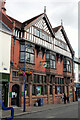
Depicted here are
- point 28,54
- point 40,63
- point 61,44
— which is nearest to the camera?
point 28,54

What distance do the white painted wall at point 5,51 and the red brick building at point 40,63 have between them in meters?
0.59

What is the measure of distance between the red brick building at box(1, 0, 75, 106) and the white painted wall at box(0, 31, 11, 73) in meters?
0.59

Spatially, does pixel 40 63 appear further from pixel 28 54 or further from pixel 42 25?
pixel 42 25

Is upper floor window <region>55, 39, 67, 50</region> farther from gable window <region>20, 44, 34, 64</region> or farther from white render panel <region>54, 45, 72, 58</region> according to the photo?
gable window <region>20, 44, 34, 64</region>

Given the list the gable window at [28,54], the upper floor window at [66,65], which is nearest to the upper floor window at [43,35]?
the gable window at [28,54]

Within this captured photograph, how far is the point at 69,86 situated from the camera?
88.4 ft

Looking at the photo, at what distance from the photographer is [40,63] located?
20969 mm

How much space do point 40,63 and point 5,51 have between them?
635cm

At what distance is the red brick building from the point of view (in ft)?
57.3

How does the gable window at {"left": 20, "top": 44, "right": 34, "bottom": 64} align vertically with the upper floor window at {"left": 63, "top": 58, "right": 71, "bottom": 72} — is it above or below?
above

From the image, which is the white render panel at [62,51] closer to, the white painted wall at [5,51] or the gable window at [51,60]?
the gable window at [51,60]

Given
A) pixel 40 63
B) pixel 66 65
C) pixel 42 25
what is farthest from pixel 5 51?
pixel 66 65

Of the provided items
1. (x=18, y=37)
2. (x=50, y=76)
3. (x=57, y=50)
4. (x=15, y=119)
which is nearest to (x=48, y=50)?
(x=57, y=50)

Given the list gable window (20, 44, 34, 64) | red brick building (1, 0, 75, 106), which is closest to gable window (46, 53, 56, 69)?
red brick building (1, 0, 75, 106)
